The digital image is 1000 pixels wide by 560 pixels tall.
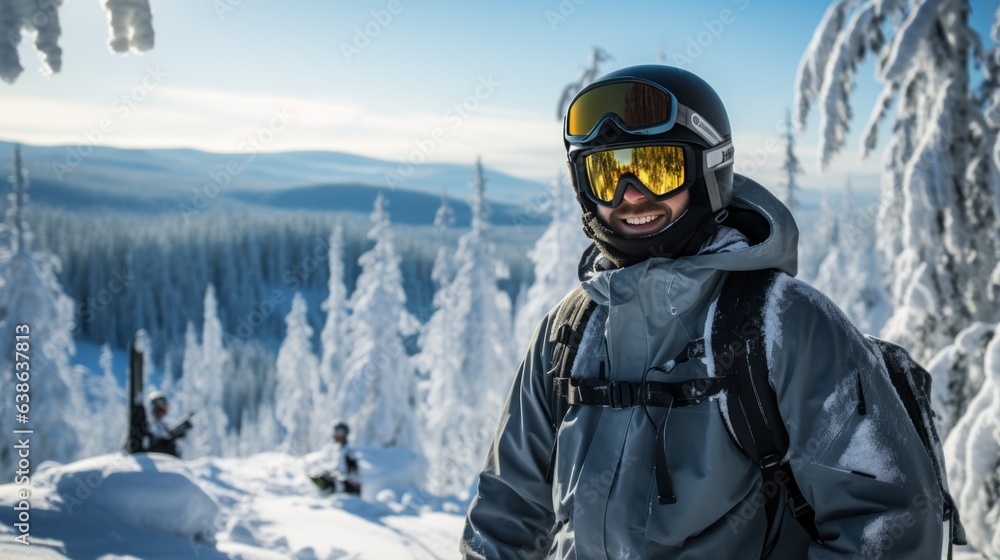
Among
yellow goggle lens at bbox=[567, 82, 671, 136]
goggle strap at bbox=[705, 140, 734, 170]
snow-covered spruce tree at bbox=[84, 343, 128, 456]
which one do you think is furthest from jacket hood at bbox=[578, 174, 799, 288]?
snow-covered spruce tree at bbox=[84, 343, 128, 456]

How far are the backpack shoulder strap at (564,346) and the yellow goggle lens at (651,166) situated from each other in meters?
0.43

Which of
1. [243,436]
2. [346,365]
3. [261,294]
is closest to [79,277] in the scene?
[261,294]

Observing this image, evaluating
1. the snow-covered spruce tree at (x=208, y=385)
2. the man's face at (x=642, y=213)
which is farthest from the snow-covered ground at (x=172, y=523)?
the snow-covered spruce tree at (x=208, y=385)

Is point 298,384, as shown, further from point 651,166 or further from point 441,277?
point 651,166

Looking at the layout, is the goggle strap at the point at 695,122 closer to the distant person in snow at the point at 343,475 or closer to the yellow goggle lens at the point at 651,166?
the yellow goggle lens at the point at 651,166

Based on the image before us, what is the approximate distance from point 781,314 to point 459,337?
2594 centimetres

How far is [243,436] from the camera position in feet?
232

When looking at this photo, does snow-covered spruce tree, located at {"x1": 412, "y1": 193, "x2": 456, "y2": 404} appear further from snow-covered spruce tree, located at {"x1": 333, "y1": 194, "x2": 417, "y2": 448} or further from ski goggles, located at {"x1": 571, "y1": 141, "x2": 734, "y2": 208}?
ski goggles, located at {"x1": 571, "y1": 141, "x2": 734, "y2": 208}

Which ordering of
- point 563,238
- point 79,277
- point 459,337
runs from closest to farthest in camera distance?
point 563,238 < point 459,337 < point 79,277

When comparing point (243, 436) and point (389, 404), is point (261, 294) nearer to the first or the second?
point (243, 436)

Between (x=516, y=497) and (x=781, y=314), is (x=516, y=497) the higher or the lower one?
the lower one

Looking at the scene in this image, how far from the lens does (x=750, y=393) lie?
1955 mm

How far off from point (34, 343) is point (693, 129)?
2456 centimetres

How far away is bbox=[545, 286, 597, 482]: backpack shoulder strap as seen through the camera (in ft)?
7.91
